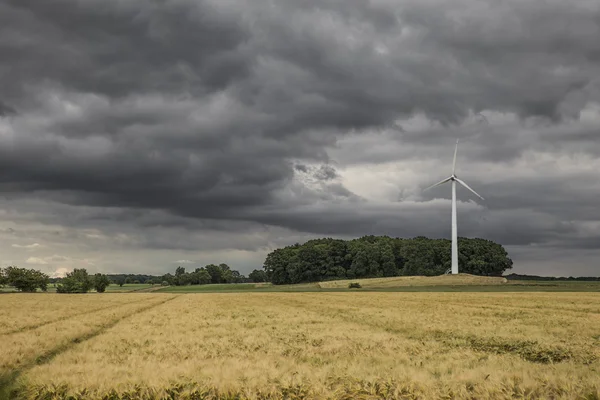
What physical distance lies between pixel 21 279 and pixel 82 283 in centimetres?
1715

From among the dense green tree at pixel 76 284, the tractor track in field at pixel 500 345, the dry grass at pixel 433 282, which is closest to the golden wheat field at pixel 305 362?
the tractor track in field at pixel 500 345

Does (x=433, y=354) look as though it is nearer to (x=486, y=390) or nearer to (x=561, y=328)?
(x=486, y=390)

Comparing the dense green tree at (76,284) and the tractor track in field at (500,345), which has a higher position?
the tractor track in field at (500,345)

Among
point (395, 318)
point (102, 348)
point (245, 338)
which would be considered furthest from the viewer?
point (395, 318)

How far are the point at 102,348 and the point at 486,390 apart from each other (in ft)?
47.3

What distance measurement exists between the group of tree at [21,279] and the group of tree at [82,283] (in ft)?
21.7

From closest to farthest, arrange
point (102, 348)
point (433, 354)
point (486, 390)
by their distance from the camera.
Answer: point (486, 390) → point (433, 354) → point (102, 348)

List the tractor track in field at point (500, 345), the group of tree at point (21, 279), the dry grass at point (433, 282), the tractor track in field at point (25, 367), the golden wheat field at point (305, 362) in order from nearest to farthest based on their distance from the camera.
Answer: the golden wheat field at point (305, 362), the tractor track in field at point (25, 367), the tractor track in field at point (500, 345), the dry grass at point (433, 282), the group of tree at point (21, 279)

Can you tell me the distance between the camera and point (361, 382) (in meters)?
11.5

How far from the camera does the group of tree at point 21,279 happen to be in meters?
148

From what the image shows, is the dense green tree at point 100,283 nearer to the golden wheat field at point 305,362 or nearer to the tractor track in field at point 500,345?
the golden wheat field at point 305,362

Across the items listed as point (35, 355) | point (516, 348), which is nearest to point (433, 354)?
point (516, 348)

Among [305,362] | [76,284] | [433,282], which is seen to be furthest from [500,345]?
Result: [76,284]

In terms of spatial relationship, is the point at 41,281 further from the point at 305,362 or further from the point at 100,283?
the point at 305,362
